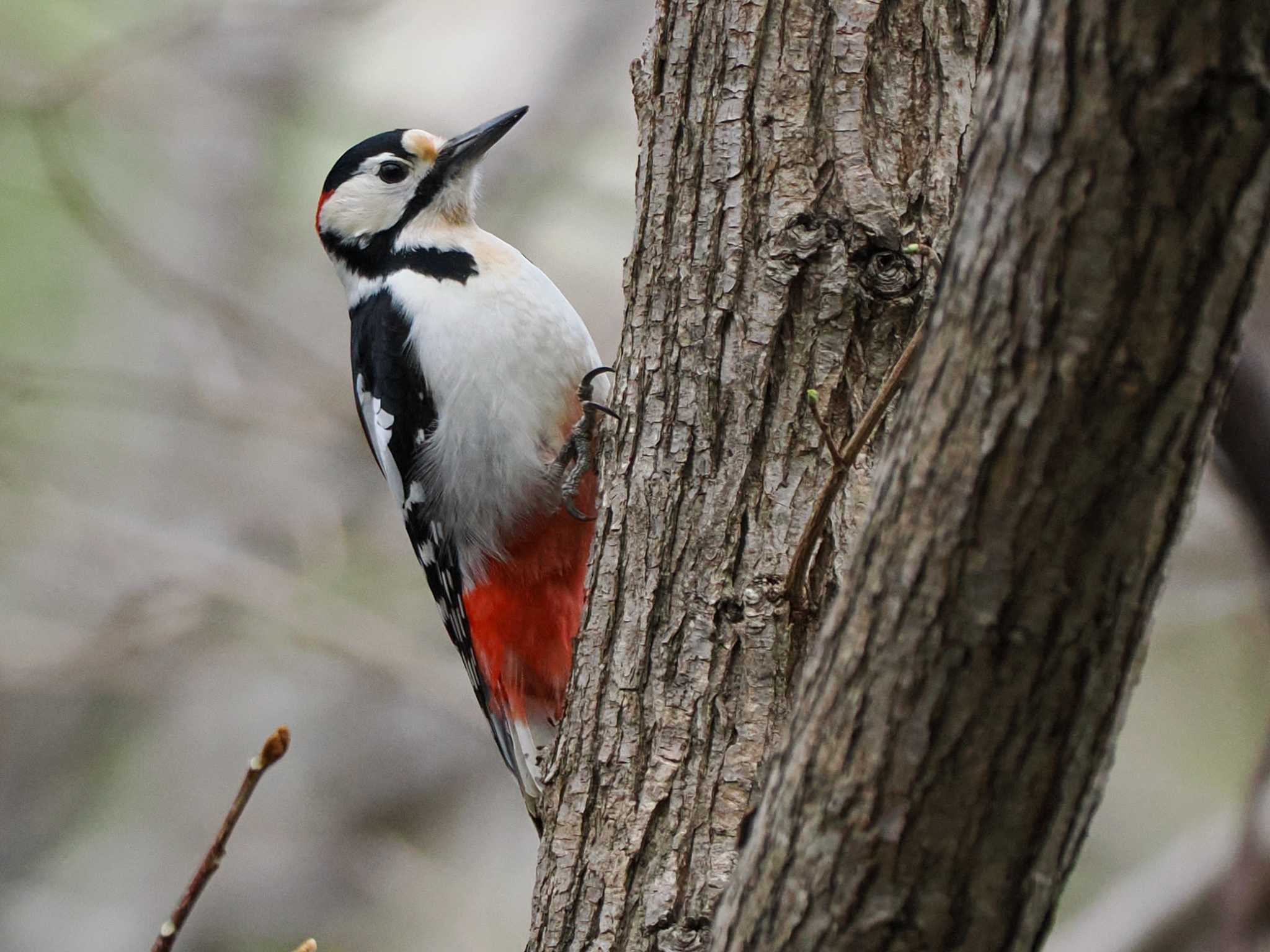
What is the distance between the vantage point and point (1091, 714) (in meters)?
1.19

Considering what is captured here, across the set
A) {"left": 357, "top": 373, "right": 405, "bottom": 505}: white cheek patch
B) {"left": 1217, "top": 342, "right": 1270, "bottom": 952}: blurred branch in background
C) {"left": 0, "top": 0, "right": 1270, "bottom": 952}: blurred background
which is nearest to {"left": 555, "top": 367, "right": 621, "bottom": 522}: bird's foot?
{"left": 357, "top": 373, "right": 405, "bottom": 505}: white cheek patch

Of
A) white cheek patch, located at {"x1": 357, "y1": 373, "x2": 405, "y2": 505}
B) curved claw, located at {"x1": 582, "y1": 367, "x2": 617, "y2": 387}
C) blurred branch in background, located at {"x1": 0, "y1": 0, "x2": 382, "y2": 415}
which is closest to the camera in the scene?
curved claw, located at {"x1": 582, "y1": 367, "x2": 617, "y2": 387}

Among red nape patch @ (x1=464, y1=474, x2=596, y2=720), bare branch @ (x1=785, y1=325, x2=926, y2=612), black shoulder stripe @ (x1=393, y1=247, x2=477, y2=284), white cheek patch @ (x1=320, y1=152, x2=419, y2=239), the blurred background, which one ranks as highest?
the blurred background

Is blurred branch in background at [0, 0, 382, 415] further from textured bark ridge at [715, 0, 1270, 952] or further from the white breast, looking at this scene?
textured bark ridge at [715, 0, 1270, 952]

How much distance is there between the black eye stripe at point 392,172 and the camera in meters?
3.44

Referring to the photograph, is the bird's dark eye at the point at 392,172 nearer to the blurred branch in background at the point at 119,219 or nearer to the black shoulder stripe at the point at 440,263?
the black shoulder stripe at the point at 440,263

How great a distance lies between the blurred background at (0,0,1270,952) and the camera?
18.8ft

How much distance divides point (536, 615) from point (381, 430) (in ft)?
1.91

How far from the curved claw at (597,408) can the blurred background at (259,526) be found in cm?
260

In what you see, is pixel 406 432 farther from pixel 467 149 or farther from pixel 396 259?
pixel 467 149

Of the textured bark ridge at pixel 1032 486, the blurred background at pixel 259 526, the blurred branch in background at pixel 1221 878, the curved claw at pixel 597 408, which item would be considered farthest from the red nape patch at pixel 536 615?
the blurred background at pixel 259 526

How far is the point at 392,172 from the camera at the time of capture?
3441 mm

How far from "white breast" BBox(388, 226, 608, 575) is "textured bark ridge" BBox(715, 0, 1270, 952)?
180 centimetres

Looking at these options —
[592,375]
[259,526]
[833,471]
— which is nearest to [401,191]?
[592,375]
